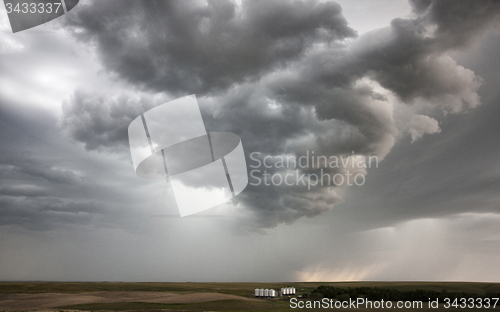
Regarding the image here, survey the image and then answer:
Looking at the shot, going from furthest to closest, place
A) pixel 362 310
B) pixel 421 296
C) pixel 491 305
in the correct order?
pixel 421 296 → pixel 491 305 → pixel 362 310

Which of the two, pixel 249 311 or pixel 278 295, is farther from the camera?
pixel 278 295

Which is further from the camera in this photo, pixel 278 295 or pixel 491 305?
pixel 278 295

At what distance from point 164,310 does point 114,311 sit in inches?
338

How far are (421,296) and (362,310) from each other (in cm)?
3098

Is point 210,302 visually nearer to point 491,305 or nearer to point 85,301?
point 85,301

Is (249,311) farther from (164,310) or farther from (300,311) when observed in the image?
(164,310)

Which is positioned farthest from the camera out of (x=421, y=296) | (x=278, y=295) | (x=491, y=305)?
(x=278, y=295)

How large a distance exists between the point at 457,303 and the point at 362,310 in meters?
28.9

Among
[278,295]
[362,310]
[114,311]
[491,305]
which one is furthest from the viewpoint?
[278,295]

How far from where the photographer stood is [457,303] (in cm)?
7394

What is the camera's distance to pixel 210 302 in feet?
240

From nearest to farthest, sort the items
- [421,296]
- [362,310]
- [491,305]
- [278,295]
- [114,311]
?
1. [114,311]
2. [362,310]
3. [491,305]
4. [421,296]
5. [278,295]

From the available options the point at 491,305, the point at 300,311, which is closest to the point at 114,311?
the point at 300,311

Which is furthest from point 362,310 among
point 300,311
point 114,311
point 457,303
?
point 114,311
